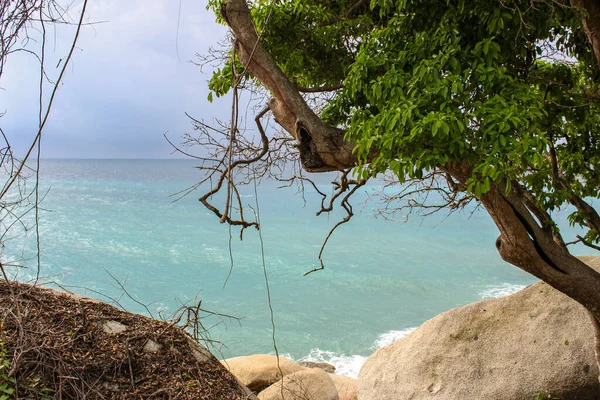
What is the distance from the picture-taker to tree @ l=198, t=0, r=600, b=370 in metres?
2.79

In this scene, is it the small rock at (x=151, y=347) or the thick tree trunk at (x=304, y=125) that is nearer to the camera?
the small rock at (x=151, y=347)

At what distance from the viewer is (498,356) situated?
4.51 meters

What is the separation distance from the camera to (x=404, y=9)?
357cm

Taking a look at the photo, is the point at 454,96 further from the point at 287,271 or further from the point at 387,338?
the point at 287,271

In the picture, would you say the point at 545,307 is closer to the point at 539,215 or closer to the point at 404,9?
the point at 539,215

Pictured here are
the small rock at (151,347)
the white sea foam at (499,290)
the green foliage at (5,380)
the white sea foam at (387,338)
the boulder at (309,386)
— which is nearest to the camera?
the green foliage at (5,380)

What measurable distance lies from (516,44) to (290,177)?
241cm

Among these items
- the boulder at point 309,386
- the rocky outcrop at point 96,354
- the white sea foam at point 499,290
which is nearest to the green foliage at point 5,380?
the rocky outcrop at point 96,354

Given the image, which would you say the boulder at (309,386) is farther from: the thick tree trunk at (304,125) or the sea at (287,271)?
the sea at (287,271)

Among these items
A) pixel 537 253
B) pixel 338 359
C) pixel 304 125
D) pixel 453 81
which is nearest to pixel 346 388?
Answer: pixel 537 253

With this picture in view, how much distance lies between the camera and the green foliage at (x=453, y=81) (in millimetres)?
2758

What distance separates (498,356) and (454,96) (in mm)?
2616

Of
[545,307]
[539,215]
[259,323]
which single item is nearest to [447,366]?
[545,307]

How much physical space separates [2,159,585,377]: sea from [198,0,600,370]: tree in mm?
5687
